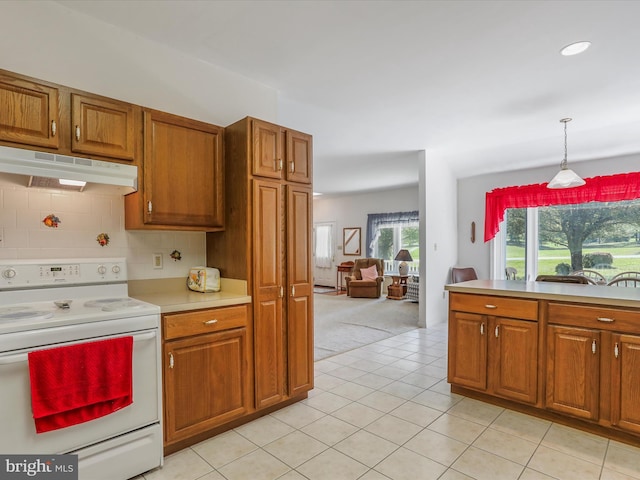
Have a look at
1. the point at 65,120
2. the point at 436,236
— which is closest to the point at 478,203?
the point at 436,236

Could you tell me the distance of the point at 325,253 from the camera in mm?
10023

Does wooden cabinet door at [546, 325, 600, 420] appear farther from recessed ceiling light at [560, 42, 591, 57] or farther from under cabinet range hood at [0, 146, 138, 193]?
under cabinet range hood at [0, 146, 138, 193]

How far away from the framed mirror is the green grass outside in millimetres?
4007

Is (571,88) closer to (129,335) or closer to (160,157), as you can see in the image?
(160,157)

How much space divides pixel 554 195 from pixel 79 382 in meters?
5.97

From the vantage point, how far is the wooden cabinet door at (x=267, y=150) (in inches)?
96.2

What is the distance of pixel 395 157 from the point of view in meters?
5.60

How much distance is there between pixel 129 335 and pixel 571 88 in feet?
12.9

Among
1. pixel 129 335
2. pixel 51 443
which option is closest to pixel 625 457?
pixel 129 335

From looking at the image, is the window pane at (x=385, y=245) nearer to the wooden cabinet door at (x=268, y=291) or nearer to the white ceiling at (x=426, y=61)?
the white ceiling at (x=426, y=61)

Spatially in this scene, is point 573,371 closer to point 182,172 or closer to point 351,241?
point 182,172

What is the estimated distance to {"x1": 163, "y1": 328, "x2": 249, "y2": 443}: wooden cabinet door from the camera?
2.00 meters

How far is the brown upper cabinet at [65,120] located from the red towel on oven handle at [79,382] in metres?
1.07

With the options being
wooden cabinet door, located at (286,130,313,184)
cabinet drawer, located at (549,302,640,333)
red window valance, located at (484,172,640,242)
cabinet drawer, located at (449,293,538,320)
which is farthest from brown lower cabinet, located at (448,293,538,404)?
red window valance, located at (484,172,640,242)
